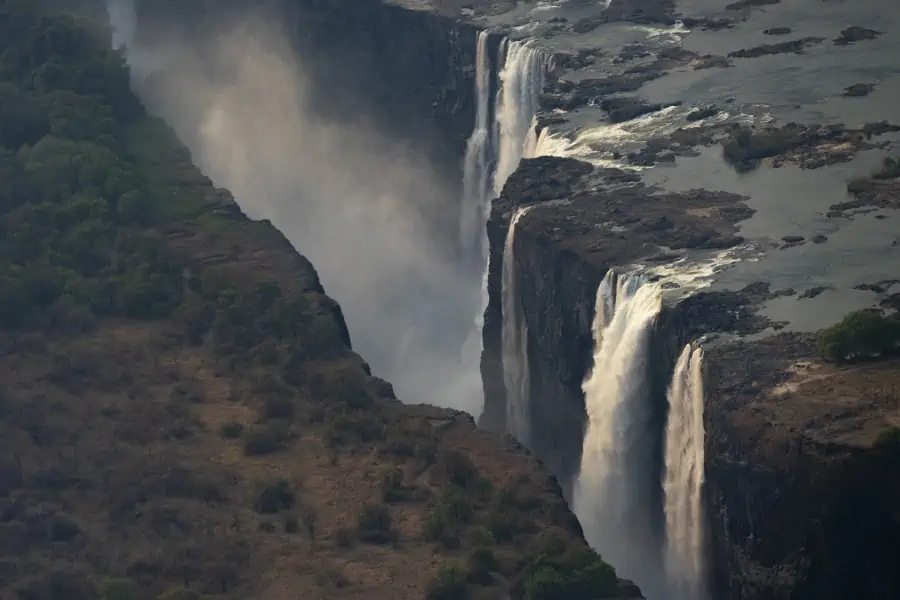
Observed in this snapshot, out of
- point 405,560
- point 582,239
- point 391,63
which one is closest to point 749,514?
point 405,560

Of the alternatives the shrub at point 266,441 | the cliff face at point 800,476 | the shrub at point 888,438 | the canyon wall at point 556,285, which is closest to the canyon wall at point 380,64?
the canyon wall at point 556,285

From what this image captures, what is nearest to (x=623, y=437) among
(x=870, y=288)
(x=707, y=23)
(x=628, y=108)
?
(x=870, y=288)

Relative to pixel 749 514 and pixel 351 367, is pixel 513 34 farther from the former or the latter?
pixel 749 514

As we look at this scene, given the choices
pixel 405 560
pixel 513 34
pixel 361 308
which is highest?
pixel 513 34

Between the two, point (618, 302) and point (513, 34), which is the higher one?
point (513, 34)

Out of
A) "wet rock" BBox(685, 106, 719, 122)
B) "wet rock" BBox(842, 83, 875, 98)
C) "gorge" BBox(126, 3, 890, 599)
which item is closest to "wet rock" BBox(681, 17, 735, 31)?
"gorge" BBox(126, 3, 890, 599)

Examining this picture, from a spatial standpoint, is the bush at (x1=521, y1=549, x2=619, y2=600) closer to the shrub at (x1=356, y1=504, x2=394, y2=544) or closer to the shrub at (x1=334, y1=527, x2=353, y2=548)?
the shrub at (x1=356, y1=504, x2=394, y2=544)

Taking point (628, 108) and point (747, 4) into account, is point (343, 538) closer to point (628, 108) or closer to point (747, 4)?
Answer: point (628, 108)

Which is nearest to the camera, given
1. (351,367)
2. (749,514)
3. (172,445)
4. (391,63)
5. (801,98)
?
(749,514)
